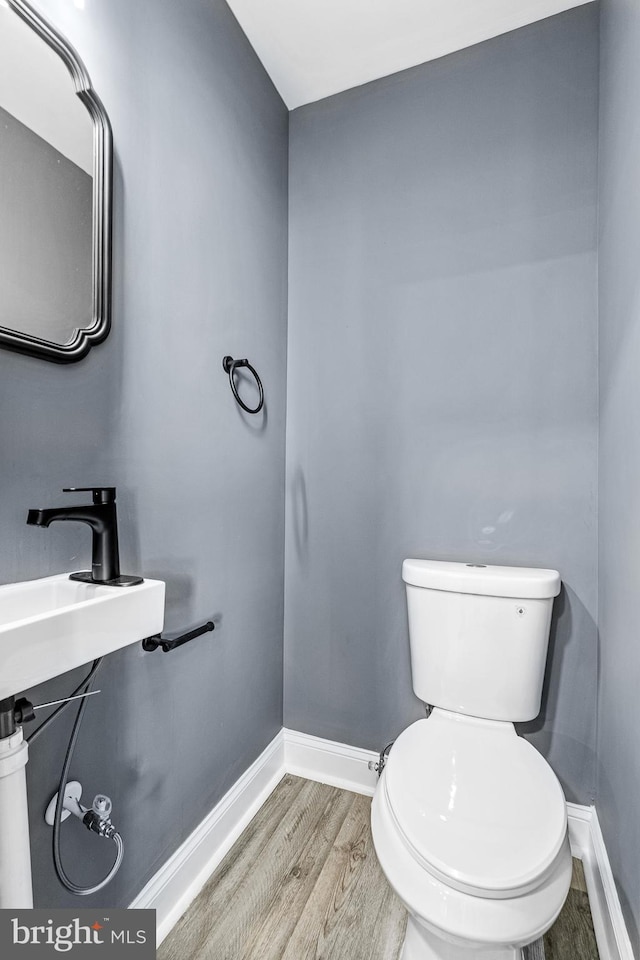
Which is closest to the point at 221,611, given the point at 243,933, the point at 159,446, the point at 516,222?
the point at 159,446

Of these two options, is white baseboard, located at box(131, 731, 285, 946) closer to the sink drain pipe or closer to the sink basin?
the sink drain pipe

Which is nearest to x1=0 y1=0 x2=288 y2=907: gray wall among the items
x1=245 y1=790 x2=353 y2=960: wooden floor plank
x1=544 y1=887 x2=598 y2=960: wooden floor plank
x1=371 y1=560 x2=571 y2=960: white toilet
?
x1=245 y1=790 x2=353 y2=960: wooden floor plank

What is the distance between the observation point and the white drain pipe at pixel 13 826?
0.65 metres

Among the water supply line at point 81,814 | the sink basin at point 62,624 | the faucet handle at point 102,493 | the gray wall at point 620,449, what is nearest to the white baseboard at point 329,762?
the gray wall at point 620,449

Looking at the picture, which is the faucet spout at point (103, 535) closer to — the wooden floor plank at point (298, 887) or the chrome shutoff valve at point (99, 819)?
the chrome shutoff valve at point (99, 819)

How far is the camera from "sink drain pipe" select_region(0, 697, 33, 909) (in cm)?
65

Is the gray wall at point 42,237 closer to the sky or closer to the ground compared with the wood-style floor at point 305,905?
closer to the sky

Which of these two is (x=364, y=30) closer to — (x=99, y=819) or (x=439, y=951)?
(x=99, y=819)

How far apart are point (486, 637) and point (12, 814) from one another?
1.09m

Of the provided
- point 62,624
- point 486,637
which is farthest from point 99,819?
point 486,637

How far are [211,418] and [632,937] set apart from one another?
146cm

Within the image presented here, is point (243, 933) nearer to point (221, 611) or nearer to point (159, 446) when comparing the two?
point (221, 611)

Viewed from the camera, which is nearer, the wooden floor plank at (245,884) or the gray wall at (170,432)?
the gray wall at (170,432)

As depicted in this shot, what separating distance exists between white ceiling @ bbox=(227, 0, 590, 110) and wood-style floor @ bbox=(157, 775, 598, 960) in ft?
8.15
